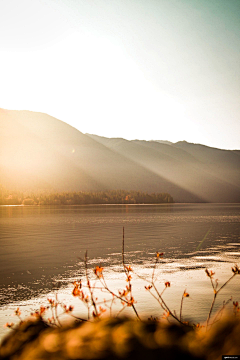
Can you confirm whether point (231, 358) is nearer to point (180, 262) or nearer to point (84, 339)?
point (84, 339)

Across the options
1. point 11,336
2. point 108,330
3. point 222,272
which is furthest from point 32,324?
point 222,272

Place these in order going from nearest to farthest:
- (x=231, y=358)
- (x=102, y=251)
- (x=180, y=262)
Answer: (x=231, y=358) < (x=180, y=262) < (x=102, y=251)

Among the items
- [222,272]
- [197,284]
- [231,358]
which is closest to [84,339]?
[231,358]

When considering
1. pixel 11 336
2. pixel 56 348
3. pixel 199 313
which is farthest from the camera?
pixel 199 313

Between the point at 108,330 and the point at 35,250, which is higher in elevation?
the point at 108,330

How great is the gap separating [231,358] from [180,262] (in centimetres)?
1668

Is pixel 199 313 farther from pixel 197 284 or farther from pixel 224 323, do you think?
pixel 224 323

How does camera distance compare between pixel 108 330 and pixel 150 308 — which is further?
pixel 150 308

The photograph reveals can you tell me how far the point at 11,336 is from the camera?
2775 millimetres

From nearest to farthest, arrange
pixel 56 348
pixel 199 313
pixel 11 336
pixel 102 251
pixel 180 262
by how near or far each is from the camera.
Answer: pixel 56 348
pixel 11 336
pixel 199 313
pixel 180 262
pixel 102 251

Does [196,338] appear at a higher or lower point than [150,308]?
higher

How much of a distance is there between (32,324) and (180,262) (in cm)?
1636

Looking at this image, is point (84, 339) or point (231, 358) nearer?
point (231, 358)

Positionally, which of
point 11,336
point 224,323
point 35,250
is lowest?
point 35,250
